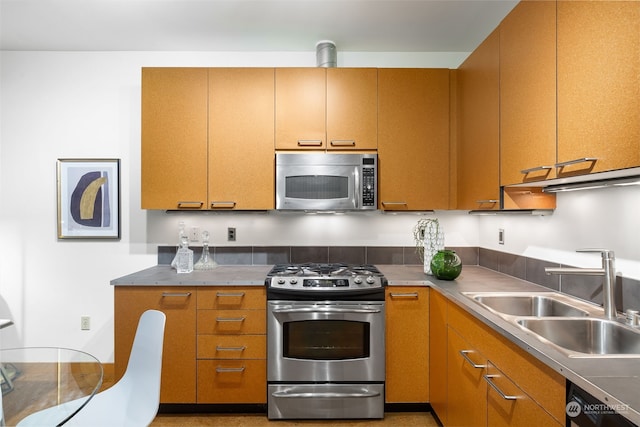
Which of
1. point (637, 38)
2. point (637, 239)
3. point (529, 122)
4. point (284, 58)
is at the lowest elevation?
point (637, 239)

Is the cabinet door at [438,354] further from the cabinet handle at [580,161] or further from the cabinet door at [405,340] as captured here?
the cabinet handle at [580,161]

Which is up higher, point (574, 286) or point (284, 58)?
point (284, 58)

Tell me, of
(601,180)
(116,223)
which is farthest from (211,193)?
(601,180)

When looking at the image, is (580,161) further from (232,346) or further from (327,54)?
(232,346)

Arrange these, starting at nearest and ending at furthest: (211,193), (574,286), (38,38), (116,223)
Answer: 1. (574,286)
2. (211,193)
3. (38,38)
4. (116,223)

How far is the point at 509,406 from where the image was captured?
129cm

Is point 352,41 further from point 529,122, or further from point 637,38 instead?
point 637,38

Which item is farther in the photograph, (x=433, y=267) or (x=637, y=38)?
(x=433, y=267)

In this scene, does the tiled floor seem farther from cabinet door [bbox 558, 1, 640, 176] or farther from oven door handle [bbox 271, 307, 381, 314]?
cabinet door [bbox 558, 1, 640, 176]

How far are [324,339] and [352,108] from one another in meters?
1.59

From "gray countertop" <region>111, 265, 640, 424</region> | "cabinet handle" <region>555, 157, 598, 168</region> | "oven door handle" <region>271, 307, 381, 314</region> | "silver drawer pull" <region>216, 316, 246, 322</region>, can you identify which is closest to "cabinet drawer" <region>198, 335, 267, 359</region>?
"silver drawer pull" <region>216, 316, 246, 322</region>

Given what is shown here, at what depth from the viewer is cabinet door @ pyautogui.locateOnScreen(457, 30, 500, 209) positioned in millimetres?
1952

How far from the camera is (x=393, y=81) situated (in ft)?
8.21

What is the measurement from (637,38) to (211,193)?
2285mm
